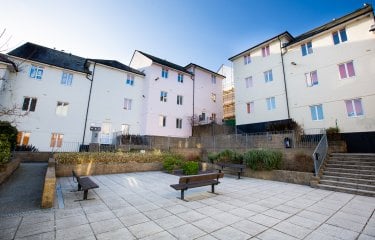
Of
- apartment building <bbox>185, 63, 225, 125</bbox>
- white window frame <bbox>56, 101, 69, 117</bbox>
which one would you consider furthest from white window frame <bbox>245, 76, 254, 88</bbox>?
white window frame <bbox>56, 101, 69, 117</bbox>

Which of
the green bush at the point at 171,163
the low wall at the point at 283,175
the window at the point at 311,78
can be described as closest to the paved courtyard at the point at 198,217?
the low wall at the point at 283,175

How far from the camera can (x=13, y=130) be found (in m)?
11.6

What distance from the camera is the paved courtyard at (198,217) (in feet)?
13.2

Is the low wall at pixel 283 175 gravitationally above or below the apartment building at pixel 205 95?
below

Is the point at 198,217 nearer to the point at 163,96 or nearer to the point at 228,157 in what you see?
the point at 228,157

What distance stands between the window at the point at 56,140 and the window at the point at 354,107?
1062 inches

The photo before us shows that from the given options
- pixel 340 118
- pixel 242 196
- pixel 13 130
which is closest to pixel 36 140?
pixel 13 130

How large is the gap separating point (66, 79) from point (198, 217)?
21.9 m

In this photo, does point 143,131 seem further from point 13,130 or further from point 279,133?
point 279,133

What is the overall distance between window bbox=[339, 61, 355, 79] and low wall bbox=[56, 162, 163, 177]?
56.3 ft

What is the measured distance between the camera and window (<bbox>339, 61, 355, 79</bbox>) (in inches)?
584

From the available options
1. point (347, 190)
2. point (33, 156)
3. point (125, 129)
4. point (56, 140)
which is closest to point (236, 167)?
point (347, 190)

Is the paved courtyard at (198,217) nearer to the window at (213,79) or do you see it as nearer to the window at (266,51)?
the window at (266,51)

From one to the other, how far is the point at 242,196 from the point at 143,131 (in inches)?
715
